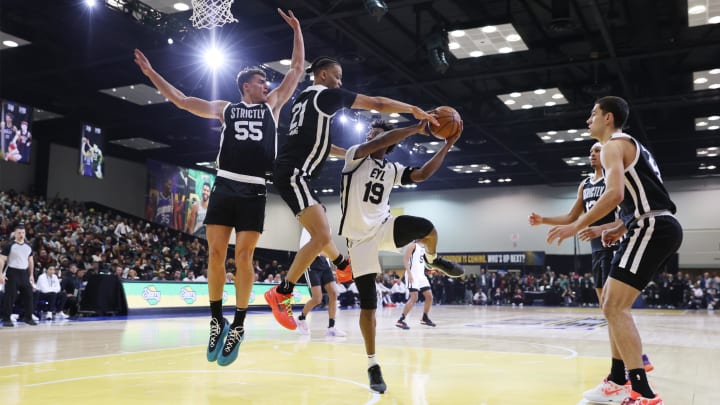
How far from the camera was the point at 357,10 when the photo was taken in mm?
12875

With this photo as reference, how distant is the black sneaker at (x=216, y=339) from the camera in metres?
4.45

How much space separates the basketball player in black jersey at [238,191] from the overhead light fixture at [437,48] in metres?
9.69

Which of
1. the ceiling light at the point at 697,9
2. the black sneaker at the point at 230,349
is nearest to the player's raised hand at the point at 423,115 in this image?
the black sneaker at the point at 230,349

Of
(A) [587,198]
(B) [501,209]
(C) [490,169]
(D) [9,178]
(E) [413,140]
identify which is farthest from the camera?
(B) [501,209]

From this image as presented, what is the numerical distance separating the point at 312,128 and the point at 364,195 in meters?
0.65

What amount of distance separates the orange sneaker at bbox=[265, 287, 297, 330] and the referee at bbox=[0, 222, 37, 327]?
7684 mm

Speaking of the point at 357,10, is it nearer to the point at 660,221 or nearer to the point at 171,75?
the point at 171,75

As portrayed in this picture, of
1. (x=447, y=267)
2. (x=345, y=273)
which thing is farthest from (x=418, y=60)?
(x=447, y=267)

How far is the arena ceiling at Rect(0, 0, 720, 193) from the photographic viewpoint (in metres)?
13.6

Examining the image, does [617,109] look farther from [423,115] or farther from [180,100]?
[180,100]

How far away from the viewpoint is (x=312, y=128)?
14.9 ft

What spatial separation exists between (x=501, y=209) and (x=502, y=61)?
19534 millimetres

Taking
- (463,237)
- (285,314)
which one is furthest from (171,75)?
(463,237)

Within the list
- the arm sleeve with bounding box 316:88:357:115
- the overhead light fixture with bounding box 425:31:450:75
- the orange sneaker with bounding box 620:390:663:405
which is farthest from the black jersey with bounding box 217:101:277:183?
the overhead light fixture with bounding box 425:31:450:75
